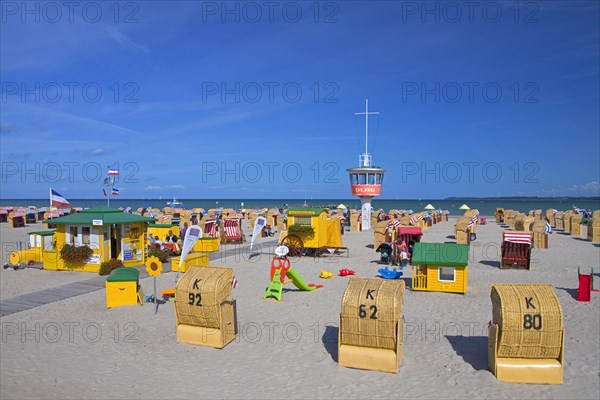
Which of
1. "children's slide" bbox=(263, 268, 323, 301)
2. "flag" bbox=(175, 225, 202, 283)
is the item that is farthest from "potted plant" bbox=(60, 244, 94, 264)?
"children's slide" bbox=(263, 268, 323, 301)

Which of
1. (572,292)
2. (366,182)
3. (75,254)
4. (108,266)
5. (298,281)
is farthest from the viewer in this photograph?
(366,182)

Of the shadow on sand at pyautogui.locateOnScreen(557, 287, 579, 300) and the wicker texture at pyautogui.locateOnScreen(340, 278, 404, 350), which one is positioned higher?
the wicker texture at pyautogui.locateOnScreen(340, 278, 404, 350)

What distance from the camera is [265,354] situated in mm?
8875

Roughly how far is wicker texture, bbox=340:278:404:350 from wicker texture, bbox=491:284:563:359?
5.69ft

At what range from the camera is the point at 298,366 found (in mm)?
8281

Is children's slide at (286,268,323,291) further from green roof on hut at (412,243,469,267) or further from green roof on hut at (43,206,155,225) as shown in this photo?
green roof on hut at (43,206,155,225)

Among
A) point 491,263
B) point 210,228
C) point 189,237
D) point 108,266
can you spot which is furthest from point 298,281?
point 210,228

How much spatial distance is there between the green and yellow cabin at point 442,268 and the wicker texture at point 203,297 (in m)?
6.57

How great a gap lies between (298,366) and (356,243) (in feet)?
64.4

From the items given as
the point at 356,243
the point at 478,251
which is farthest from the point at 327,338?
the point at 356,243

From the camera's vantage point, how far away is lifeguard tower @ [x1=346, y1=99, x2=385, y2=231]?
37.7m

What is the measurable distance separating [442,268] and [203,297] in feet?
25.3

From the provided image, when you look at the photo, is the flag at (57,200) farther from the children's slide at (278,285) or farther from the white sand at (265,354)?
the children's slide at (278,285)

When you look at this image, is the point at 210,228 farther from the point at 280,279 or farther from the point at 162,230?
the point at 280,279
